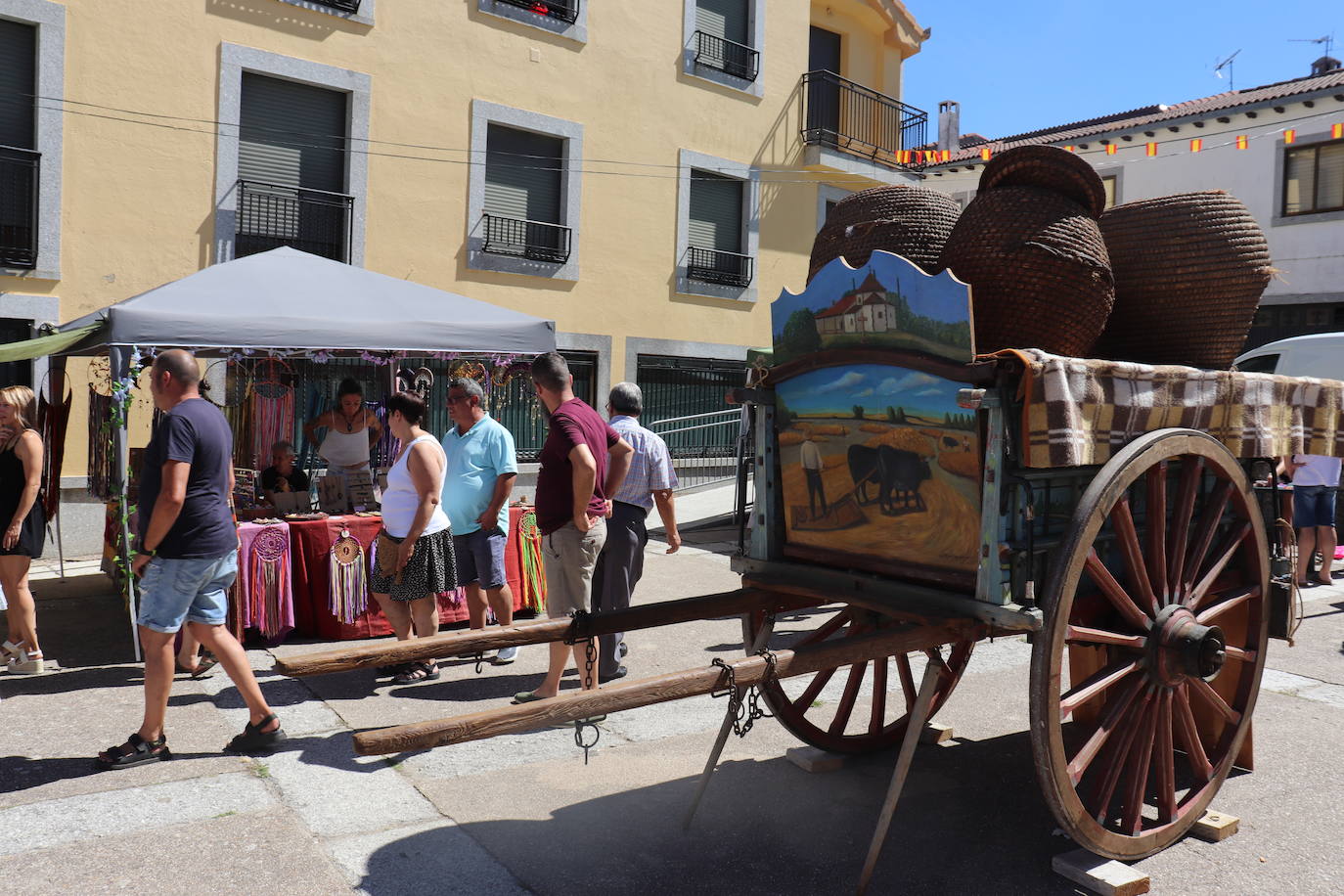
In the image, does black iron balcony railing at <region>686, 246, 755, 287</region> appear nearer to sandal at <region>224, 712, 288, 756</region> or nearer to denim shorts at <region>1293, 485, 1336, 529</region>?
denim shorts at <region>1293, 485, 1336, 529</region>

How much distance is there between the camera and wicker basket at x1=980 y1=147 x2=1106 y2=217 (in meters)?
3.64

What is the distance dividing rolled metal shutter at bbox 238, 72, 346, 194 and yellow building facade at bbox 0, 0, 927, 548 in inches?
1.2

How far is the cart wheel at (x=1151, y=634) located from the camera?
2984mm

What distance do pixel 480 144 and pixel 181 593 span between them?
29.2ft

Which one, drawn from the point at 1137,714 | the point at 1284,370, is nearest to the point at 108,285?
the point at 1137,714

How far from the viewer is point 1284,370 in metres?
11.3

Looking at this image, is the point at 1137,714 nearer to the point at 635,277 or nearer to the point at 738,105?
the point at 635,277

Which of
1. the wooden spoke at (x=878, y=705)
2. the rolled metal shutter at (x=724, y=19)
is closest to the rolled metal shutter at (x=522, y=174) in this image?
the rolled metal shutter at (x=724, y=19)

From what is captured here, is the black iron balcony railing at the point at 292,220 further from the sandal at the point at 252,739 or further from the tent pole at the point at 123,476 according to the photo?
the sandal at the point at 252,739

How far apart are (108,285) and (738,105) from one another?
8698 mm

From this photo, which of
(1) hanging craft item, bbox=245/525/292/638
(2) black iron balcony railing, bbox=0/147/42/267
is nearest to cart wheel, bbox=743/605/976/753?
(1) hanging craft item, bbox=245/525/292/638

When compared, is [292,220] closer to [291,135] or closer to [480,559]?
[291,135]

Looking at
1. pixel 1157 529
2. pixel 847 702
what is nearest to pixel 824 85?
pixel 847 702

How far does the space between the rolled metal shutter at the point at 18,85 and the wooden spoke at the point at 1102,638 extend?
9871mm
